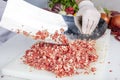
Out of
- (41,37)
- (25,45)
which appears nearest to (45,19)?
(41,37)

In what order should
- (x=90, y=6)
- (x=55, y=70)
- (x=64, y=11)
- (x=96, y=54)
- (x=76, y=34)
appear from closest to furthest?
(x=55, y=70), (x=96, y=54), (x=76, y=34), (x=90, y=6), (x=64, y=11)

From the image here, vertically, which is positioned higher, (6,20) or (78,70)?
(6,20)

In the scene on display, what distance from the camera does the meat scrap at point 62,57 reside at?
2.41ft

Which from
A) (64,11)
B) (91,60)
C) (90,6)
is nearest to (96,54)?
(91,60)

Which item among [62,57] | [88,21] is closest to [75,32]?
[88,21]

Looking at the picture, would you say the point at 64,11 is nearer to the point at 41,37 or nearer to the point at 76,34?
the point at 76,34

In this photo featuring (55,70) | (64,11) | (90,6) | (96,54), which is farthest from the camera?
(64,11)

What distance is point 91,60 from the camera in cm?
79

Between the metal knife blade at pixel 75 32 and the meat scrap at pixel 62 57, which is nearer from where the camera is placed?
the meat scrap at pixel 62 57

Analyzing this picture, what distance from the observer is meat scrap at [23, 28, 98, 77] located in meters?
0.73

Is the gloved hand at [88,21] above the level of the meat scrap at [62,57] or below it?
above

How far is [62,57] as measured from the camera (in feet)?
2.49

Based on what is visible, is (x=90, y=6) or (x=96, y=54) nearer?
(x=96, y=54)

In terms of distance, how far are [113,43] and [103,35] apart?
53 mm
